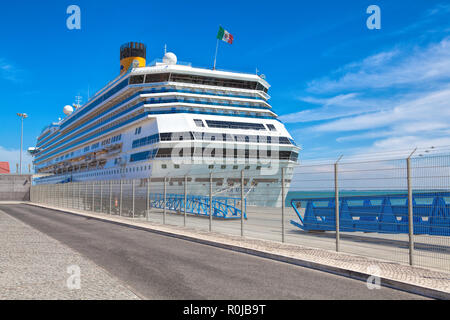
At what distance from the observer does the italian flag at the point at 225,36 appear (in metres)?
41.7

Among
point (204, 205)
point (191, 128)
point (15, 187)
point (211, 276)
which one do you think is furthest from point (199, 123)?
point (211, 276)

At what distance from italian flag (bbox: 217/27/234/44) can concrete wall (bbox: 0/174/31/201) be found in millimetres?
31450

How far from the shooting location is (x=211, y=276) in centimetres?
643

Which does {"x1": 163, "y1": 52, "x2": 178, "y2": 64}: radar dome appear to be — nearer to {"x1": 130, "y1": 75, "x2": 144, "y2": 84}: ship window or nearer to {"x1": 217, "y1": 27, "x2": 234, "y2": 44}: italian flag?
{"x1": 130, "y1": 75, "x2": 144, "y2": 84}: ship window

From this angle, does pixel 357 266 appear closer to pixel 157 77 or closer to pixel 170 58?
pixel 157 77

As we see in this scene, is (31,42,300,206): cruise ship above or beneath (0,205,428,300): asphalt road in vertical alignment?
above

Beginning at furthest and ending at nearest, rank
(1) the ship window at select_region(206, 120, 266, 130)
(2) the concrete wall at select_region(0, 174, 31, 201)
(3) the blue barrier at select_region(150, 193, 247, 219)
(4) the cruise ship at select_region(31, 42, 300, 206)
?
(2) the concrete wall at select_region(0, 174, 31, 201) → (1) the ship window at select_region(206, 120, 266, 130) → (4) the cruise ship at select_region(31, 42, 300, 206) → (3) the blue barrier at select_region(150, 193, 247, 219)

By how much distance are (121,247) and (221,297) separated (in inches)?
219

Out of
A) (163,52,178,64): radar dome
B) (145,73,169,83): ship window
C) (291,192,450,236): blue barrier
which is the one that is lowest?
(291,192,450,236): blue barrier

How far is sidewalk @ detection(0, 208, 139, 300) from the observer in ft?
16.7

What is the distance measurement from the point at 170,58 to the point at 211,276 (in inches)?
1774

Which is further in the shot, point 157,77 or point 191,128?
point 157,77

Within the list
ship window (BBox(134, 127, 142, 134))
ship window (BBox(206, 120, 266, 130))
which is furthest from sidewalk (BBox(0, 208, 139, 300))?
ship window (BBox(134, 127, 142, 134))

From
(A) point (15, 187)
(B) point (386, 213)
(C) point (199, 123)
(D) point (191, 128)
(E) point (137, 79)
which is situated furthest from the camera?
(A) point (15, 187)
